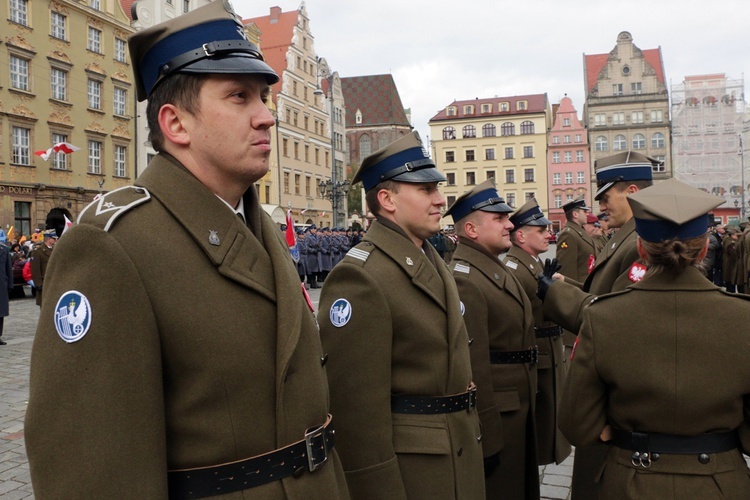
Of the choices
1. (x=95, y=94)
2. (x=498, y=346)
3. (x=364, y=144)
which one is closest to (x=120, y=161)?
(x=95, y=94)

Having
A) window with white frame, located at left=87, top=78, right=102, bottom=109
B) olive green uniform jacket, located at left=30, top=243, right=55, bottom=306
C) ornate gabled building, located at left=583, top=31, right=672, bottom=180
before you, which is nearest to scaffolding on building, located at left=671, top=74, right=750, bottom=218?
ornate gabled building, located at left=583, top=31, right=672, bottom=180

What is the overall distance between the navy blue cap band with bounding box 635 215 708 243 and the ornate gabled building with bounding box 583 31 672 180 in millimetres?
65011

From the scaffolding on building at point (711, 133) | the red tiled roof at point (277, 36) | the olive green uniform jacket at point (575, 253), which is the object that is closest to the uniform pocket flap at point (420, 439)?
the olive green uniform jacket at point (575, 253)

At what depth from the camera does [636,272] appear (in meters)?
3.55

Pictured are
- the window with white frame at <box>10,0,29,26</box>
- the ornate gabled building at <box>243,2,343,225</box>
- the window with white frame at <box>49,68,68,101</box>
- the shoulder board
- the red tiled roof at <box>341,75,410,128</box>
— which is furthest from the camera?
the red tiled roof at <box>341,75,410,128</box>

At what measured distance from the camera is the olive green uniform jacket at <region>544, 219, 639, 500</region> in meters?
3.67

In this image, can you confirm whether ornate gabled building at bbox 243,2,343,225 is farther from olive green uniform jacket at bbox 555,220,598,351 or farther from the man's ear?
the man's ear

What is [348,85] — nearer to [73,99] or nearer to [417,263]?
[73,99]

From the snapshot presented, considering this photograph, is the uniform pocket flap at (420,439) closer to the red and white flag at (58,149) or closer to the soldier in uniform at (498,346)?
the soldier in uniform at (498,346)

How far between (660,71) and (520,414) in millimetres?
71626

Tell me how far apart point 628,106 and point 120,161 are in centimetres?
5184

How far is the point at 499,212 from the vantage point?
4426mm

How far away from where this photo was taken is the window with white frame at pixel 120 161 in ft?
106

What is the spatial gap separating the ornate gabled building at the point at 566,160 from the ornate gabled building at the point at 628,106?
1627 millimetres
